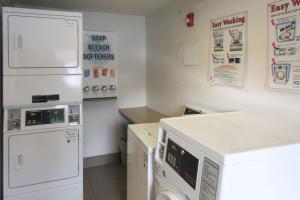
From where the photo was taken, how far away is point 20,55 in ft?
6.62

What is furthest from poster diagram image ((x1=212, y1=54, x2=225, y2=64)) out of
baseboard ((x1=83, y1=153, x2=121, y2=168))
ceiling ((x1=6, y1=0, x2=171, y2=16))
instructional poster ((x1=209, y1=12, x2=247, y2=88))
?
baseboard ((x1=83, y1=153, x2=121, y2=168))

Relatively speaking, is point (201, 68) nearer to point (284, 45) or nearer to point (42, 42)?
point (284, 45)

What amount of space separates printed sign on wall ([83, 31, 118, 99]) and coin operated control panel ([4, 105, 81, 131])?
3.02ft

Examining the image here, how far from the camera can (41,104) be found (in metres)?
2.13

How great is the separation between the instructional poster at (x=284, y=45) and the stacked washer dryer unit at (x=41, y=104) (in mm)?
1665

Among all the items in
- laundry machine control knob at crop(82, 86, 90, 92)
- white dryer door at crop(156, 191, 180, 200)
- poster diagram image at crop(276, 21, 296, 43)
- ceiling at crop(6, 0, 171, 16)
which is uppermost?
ceiling at crop(6, 0, 171, 16)

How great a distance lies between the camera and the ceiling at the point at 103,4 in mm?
2760

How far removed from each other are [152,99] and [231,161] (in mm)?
2602

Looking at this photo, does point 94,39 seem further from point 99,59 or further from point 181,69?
point 181,69

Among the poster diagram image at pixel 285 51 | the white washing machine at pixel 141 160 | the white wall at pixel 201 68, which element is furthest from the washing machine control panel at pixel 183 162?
the poster diagram image at pixel 285 51

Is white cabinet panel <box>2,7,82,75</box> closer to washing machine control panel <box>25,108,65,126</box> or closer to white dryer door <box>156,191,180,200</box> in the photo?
washing machine control panel <box>25,108,65,126</box>

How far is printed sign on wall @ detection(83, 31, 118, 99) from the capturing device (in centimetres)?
312

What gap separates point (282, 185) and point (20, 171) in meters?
2.13

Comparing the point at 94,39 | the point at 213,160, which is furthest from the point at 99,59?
the point at 213,160
